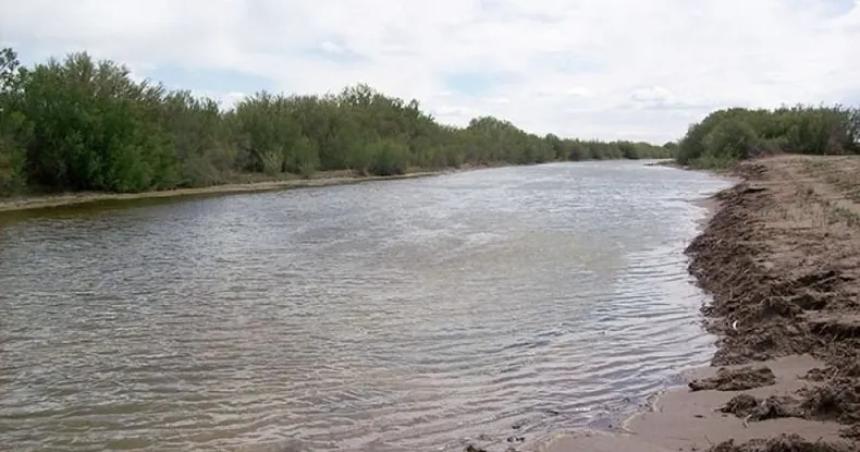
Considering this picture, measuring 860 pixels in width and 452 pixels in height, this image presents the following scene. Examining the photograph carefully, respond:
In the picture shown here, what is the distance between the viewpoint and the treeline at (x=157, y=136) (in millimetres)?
40031

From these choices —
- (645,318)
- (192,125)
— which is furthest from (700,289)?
(192,125)

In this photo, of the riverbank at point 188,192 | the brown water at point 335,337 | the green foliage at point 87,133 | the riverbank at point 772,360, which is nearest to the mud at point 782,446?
the riverbank at point 772,360

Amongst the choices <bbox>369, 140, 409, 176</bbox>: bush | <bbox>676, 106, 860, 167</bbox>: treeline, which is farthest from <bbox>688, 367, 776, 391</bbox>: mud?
<bbox>676, 106, 860, 167</bbox>: treeline

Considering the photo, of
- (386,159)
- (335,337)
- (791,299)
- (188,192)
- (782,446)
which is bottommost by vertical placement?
(335,337)

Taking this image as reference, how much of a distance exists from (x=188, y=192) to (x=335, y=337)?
1534 inches

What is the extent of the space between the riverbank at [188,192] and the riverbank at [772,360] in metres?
31.1

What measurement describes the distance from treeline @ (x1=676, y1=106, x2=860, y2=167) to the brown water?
5669 centimetres

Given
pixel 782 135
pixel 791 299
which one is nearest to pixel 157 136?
pixel 791 299

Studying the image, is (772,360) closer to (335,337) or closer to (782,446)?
(782,446)

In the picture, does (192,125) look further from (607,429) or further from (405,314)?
(607,429)

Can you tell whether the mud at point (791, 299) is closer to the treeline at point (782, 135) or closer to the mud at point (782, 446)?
the mud at point (782, 446)

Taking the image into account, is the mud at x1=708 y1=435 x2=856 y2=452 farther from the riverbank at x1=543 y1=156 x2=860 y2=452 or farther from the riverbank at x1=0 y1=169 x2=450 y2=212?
the riverbank at x1=0 y1=169 x2=450 y2=212

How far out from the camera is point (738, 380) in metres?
7.33

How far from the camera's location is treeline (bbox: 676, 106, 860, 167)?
71.6 meters
